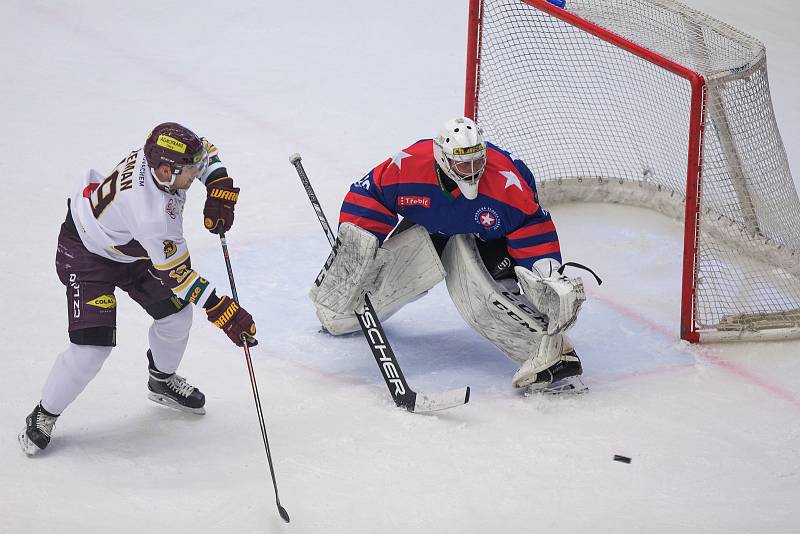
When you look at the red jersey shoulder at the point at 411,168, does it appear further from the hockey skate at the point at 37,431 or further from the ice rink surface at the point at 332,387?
the hockey skate at the point at 37,431

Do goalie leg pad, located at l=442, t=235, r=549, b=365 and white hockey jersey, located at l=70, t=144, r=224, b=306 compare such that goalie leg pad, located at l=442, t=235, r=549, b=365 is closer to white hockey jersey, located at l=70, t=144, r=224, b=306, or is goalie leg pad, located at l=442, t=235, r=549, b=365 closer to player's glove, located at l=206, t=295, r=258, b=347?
player's glove, located at l=206, t=295, r=258, b=347

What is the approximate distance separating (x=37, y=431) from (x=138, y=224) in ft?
2.65

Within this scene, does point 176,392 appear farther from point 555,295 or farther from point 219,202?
point 555,295

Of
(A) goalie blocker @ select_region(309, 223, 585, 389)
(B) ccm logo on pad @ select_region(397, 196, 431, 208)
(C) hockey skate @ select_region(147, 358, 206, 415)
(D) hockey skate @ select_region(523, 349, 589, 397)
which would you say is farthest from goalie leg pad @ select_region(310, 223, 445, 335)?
(C) hockey skate @ select_region(147, 358, 206, 415)

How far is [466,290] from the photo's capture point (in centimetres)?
418

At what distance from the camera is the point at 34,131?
244 inches

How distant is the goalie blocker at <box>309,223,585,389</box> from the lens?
3959 mm

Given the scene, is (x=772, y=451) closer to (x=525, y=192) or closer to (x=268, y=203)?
(x=525, y=192)

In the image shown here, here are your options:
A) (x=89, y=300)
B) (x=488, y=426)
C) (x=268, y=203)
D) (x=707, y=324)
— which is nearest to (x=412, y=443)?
(x=488, y=426)

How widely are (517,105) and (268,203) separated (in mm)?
1351

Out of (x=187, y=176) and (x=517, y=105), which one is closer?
(x=187, y=176)

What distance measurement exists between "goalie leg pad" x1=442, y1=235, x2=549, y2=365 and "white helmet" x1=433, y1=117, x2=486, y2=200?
0.34 m

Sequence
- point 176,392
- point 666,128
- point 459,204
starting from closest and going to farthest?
point 176,392, point 459,204, point 666,128

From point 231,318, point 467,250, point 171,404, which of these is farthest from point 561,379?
point 171,404
